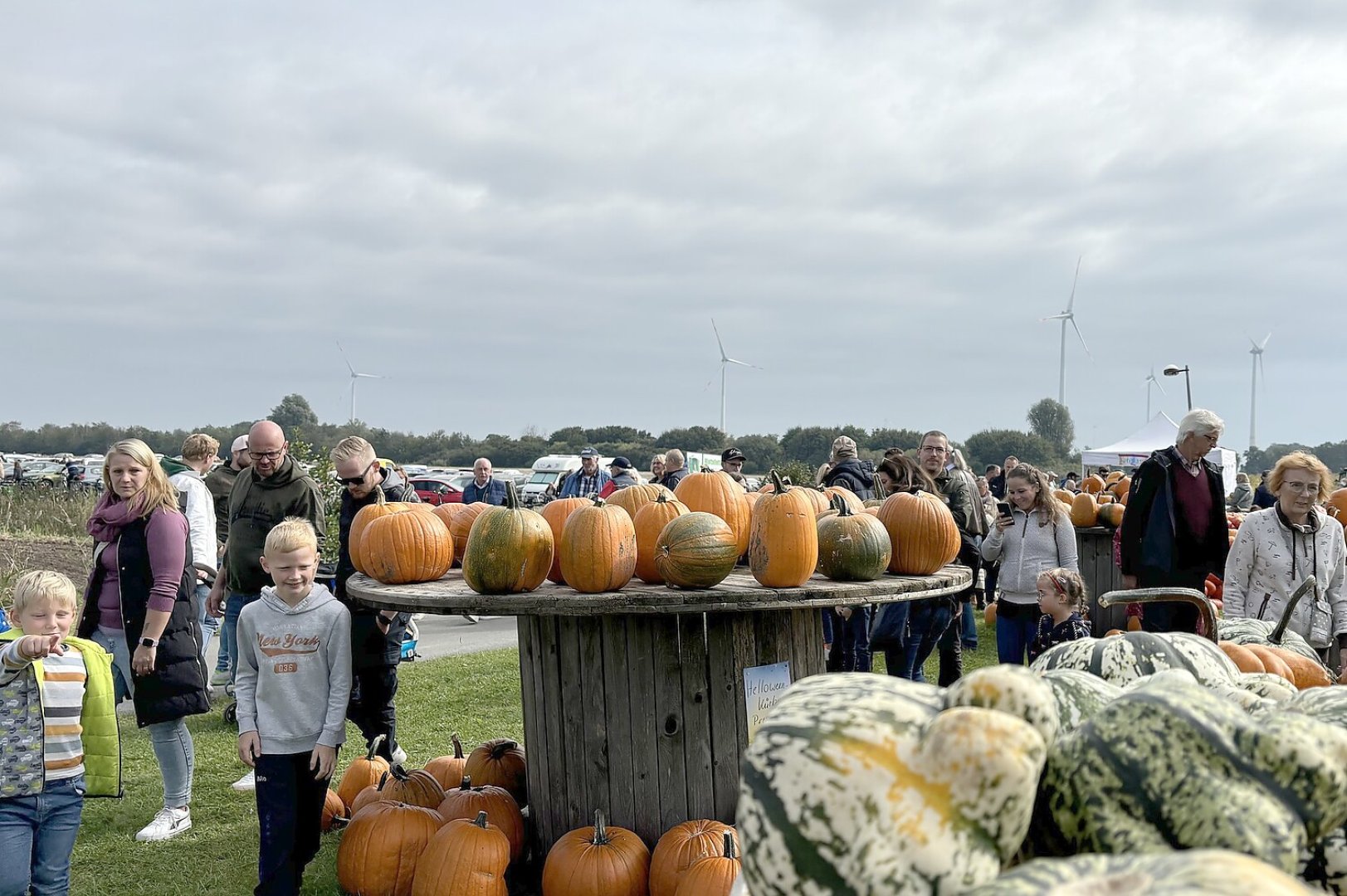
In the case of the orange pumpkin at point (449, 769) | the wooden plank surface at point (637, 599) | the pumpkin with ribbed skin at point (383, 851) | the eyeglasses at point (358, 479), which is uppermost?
the eyeglasses at point (358, 479)

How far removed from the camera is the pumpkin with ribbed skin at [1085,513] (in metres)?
10.2

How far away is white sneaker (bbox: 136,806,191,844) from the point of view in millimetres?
4750

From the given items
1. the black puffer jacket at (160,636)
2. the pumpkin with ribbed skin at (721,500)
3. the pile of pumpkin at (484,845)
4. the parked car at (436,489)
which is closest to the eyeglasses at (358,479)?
the black puffer jacket at (160,636)

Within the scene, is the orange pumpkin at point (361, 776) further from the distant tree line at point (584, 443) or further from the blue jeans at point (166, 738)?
the distant tree line at point (584, 443)

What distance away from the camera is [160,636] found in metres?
4.52

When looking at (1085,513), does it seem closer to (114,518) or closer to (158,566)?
(158,566)

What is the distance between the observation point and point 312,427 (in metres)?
54.3

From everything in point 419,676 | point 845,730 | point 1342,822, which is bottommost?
point 419,676

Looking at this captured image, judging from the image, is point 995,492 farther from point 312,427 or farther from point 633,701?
point 312,427

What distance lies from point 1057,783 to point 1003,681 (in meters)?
0.13

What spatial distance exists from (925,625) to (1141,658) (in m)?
5.38

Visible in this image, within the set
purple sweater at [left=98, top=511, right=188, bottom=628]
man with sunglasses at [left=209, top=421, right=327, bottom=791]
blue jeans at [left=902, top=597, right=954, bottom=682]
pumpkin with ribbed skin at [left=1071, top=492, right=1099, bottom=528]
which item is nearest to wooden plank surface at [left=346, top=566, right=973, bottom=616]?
purple sweater at [left=98, top=511, right=188, bottom=628]

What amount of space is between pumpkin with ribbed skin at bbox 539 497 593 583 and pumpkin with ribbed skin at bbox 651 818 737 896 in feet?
3.46

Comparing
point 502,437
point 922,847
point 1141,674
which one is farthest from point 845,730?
point 502,437
